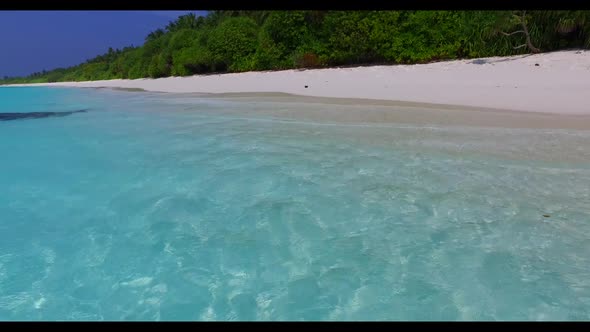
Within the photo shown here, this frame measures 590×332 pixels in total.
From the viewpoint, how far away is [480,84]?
981 cm

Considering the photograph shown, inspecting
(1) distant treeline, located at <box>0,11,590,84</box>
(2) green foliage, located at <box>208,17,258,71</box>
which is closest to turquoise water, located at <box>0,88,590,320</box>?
(1) distant treeline, located at <box>0,11,590,84</box>

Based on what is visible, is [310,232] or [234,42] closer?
[310,232]

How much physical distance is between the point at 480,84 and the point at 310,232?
899 cm

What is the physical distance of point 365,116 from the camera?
25.2 feet

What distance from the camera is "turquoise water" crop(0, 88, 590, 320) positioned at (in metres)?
2.11

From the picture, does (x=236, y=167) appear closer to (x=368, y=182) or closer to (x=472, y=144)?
(x=368, y=182)

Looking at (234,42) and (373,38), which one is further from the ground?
(234,42)

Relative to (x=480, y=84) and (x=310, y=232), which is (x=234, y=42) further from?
(x=310, y=232)

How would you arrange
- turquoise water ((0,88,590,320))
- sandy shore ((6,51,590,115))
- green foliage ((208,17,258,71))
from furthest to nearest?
1. green foliage ((208,17,258,71))
2. sandy shore ((6,51,590,115))
3. turquoise water ((0,88,590,320))

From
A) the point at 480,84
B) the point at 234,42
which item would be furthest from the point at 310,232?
the point at 234,42

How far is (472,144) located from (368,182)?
2195 mm

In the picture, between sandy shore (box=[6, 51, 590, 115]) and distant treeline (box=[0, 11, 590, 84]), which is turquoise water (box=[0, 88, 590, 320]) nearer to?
sandy shore (box=[6, 51, 590, 115])

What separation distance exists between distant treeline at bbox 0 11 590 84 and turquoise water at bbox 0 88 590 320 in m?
10.1
